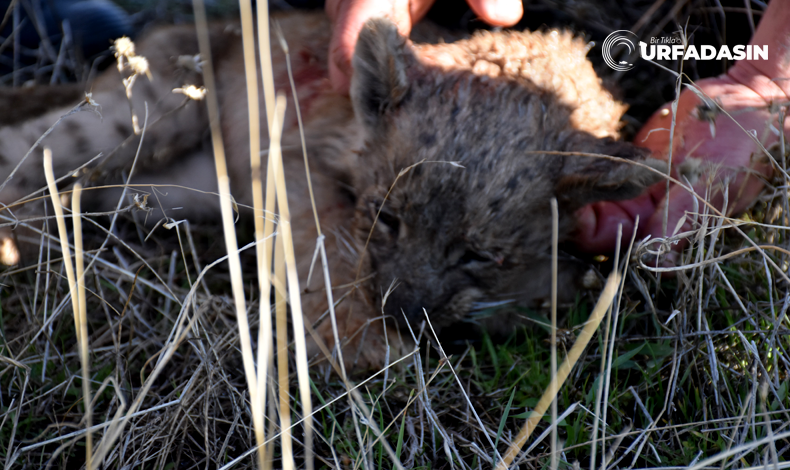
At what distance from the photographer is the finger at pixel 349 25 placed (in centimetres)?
288

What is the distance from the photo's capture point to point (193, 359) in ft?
7.92

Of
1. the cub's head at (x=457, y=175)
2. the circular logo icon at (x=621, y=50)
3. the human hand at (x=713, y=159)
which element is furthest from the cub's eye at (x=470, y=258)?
the circular logo icon at (x=621, y=50)

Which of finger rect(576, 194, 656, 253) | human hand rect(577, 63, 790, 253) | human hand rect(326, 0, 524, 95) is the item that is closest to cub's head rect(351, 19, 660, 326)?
finger rect(576, 194, 656, 253)

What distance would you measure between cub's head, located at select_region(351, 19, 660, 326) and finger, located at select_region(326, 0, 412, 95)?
1.18 ft

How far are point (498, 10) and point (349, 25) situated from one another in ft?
2.44

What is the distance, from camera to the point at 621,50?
3.90m

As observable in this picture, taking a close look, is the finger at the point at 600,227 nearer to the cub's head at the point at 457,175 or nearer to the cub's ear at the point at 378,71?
the cub's head at the point at 457,175

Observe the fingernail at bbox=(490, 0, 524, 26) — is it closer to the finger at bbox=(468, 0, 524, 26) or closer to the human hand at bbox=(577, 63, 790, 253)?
the finger at bbox=(468, 0, 524, 26)

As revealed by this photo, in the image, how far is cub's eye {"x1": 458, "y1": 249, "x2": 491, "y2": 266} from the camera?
100 inches

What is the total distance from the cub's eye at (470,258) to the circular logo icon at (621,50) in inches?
72.0

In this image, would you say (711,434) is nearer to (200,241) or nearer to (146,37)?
(200,241)

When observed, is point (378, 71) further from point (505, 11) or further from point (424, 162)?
point (505, 11)

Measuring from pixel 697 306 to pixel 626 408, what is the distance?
1.60ft

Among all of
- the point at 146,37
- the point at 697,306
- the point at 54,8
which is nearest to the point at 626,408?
the point at 697,306
